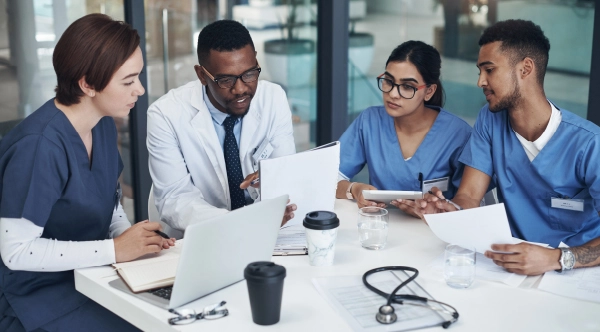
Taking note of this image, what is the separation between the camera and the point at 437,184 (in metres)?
2.53

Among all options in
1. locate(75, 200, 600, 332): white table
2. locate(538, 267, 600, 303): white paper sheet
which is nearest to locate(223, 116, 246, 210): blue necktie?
locate(75, 200, 600, 332): white table

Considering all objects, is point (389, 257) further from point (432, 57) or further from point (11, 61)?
point (11, 61)

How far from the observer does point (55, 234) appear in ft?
6.24

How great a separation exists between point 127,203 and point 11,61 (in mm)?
887

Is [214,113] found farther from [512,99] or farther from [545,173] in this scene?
[545,173]

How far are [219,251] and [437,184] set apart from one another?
1193mm

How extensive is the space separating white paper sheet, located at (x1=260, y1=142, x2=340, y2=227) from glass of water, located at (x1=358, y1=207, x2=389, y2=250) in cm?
15

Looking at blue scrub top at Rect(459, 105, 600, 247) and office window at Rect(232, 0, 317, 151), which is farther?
office window at Rect(232, 0, 317, 151)

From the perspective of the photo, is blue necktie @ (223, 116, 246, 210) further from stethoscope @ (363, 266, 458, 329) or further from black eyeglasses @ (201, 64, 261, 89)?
stethoscope @ (363, 266, 458, 329)

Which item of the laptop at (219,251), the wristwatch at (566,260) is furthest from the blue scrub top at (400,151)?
the laptop at (219,251)

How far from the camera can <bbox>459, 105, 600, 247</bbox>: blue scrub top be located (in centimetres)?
216

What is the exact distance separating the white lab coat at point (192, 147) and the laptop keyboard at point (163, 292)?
66cm

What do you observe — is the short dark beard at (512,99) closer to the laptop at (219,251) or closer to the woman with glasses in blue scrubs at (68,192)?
the laptop at (219,251)

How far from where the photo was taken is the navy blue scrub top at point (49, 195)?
176 cm
